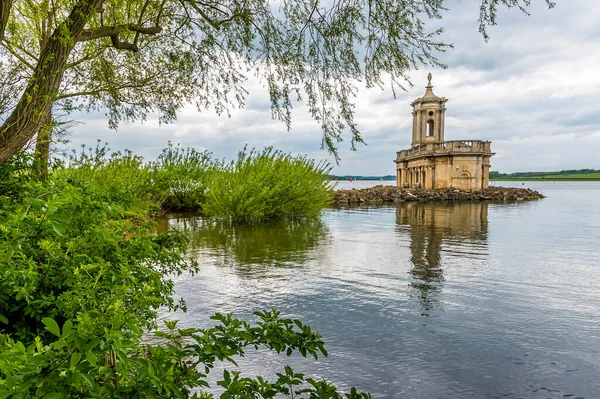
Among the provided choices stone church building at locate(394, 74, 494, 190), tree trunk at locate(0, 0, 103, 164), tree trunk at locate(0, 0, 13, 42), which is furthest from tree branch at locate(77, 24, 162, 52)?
stone church building at locate(394, 74, 494, 190)

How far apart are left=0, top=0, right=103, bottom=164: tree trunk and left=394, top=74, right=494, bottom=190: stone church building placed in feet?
177

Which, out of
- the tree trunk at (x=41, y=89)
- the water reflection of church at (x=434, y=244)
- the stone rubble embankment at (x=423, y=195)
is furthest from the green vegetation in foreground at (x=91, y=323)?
the stone rubble embankment at (x=423, y=195)

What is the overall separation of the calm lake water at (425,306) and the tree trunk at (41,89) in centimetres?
341

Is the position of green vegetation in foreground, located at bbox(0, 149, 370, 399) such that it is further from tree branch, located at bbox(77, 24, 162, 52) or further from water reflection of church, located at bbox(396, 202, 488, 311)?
water reflection of church, located at bbox(396, 202, 488, 311)

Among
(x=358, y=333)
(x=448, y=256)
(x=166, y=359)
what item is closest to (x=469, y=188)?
(x=448, y=256)

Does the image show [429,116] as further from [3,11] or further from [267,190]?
[3,11]

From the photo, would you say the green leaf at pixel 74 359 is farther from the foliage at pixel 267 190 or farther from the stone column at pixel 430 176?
the stone column at pixel 430 176

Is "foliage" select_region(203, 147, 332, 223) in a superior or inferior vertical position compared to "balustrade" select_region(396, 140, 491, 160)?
inferior

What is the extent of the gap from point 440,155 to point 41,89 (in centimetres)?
5451

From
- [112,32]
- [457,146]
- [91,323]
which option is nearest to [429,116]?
[457,146]

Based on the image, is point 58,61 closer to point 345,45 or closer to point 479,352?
point 345,45

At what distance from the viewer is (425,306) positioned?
7.84m

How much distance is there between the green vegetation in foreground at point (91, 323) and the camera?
1.58m

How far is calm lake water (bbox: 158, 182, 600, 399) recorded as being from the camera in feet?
17.1
